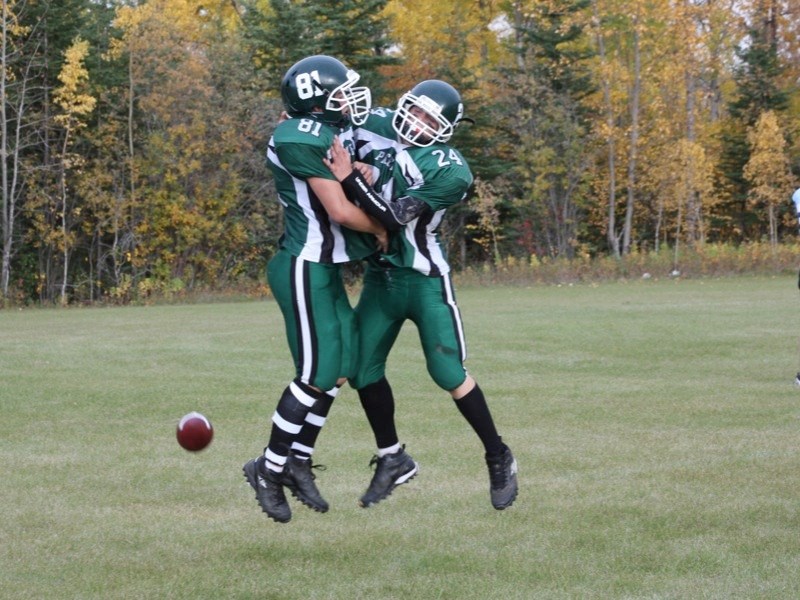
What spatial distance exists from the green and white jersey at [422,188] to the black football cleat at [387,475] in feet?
3.41

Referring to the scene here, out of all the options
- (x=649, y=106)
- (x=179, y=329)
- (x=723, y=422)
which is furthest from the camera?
(x=649, y=106)

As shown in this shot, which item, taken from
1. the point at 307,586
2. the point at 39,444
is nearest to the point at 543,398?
the point at 39,444

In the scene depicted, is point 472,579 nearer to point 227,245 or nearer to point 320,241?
point 320,241

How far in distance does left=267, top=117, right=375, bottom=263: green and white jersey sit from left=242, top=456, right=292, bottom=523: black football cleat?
107cm

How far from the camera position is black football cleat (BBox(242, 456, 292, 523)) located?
586cm

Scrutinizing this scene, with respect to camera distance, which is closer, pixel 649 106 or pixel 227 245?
pixel 227 245

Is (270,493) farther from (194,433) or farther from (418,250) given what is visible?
(418,250)

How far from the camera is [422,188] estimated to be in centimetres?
585

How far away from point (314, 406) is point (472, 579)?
1306 mm

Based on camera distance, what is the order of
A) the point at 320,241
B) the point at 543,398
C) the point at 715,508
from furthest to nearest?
1. the point at 543,398
2. the point at 715,508
3. the point at 320,241

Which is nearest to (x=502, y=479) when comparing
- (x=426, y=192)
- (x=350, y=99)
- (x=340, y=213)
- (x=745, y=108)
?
(x=426, y=192)

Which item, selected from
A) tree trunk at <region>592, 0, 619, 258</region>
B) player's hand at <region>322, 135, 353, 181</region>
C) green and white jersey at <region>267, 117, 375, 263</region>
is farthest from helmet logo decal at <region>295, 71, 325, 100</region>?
tree trunk at <region>592, 0, 619, 258</region>

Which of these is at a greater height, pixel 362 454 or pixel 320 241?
pixel 320 241

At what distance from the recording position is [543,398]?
11.0 m
